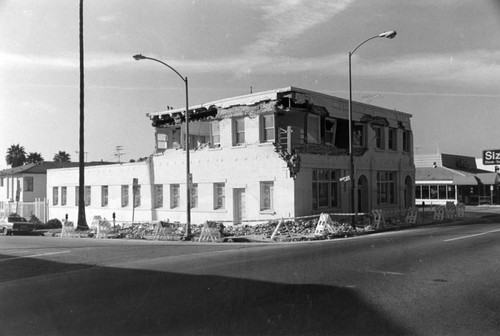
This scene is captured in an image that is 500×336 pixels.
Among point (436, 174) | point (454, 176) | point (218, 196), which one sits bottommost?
point (218, 196)

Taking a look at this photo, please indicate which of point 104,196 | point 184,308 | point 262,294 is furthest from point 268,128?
point 184,308

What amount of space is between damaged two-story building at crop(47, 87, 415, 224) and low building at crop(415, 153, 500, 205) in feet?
52.6

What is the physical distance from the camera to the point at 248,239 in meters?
20.3

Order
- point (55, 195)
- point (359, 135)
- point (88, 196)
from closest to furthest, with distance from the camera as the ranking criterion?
point (359, 135)
point (88, 196)
point (55, 195)

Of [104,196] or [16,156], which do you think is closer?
[104,196]

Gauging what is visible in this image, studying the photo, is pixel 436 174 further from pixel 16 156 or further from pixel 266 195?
pixel 16 156

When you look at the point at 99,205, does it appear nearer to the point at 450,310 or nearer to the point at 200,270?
the point at 200,270

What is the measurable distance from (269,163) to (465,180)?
96.9ft

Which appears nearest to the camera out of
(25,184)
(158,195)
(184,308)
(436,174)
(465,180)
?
(184,308)

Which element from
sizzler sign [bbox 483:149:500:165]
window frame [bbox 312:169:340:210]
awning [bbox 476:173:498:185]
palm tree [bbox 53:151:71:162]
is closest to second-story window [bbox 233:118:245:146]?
window frame [bbox 312:169:340:210]

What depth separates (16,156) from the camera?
87500 mm

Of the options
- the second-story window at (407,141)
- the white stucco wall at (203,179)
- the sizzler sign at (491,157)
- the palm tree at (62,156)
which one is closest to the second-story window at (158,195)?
the white stucco wall at (203,179)

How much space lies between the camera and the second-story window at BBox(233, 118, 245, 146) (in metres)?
26.8

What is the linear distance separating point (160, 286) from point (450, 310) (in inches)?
199
